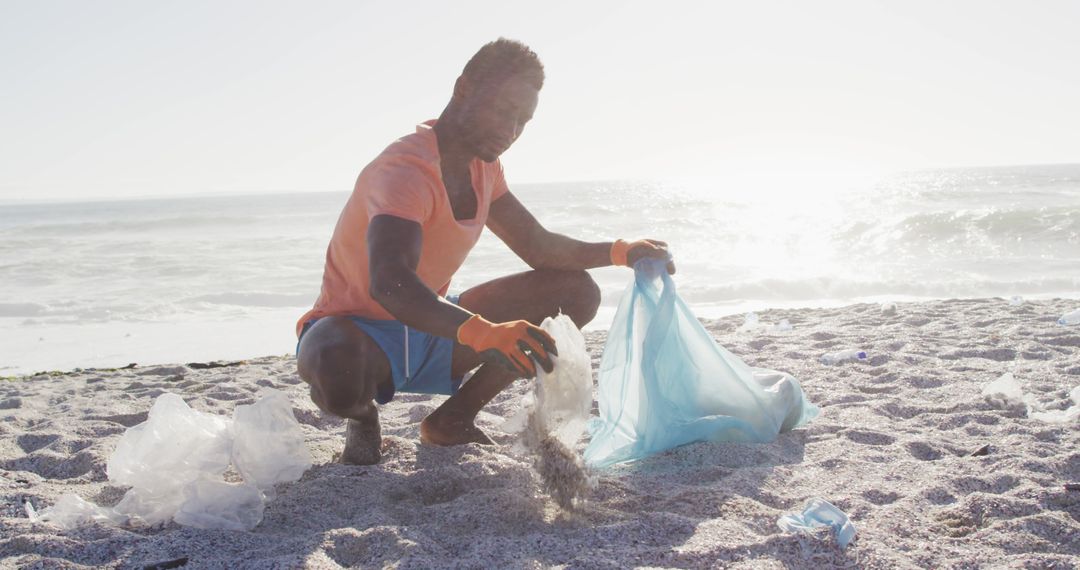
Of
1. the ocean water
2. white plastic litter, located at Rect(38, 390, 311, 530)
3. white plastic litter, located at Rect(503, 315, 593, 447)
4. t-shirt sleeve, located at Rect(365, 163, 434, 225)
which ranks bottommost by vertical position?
the ocean water

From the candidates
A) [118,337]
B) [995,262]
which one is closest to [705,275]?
[995,262]

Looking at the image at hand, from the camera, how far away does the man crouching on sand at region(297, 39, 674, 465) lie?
1781 millimetres

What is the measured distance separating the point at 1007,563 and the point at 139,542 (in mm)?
1637

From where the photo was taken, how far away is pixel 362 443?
211cm

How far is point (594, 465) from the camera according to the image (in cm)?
208

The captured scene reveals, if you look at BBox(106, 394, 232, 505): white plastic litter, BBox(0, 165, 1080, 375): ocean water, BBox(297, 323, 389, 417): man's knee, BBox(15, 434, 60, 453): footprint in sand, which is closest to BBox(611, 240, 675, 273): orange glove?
BBox(297, 323, 389, 417): man's knee

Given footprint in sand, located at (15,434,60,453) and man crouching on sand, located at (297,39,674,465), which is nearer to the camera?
man crouching on sand, located at (297,39,674,465)

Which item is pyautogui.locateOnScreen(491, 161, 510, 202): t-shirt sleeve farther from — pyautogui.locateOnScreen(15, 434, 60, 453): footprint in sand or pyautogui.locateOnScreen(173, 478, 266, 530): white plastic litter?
pyautogui.locateOnScreen(15, 434, 60, 453): footprint in sand

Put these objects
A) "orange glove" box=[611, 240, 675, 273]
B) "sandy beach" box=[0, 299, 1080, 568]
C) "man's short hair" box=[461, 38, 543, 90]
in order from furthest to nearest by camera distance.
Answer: "orange glove" box=[611, 240, 675, 273] → "man's short hair" box=[461, 38, 543, 90] → "sandy beach" box=[0, 299, 1080, 568]

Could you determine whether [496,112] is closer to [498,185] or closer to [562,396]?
[498,185]

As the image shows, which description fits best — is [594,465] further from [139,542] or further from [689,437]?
[139,542]

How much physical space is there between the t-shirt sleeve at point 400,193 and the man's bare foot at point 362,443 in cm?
56

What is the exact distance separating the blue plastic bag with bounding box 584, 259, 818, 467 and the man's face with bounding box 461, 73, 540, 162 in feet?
1.68

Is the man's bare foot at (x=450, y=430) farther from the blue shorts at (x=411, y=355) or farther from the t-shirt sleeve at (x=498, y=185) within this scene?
the t-shirt sleeve at (x=498, y=185)
